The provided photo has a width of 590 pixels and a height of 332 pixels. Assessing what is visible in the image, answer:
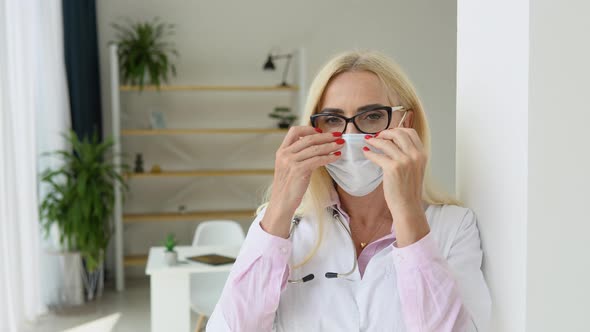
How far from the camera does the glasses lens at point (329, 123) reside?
1.40 m

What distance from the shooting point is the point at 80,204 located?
5.07 m

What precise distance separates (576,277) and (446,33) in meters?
6.74

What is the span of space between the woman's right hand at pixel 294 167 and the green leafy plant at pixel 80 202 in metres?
4.10

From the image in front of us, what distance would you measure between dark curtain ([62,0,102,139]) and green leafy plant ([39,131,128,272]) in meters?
0.56

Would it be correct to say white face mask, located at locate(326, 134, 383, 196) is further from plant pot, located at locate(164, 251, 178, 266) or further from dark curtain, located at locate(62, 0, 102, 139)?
dark curtain, located at locate(62, 0, 102, 139)

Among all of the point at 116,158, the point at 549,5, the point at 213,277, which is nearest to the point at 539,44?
the point at 549,5

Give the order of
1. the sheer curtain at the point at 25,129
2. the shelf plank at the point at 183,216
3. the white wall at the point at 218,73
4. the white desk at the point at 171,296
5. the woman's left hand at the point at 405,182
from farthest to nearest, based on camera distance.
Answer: the white wall at the point at 218,73 < the shelf plank at the point at 183,216 < the sheer curtain at the point at 25,129 < the white desk at the point at 171,296 < the woman's left hand at the point at 405,182

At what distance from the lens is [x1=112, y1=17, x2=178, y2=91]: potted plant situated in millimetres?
5801

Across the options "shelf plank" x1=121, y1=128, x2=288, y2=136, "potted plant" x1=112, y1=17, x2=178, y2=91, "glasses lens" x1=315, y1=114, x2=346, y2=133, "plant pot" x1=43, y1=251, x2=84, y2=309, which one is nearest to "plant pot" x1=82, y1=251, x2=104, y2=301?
"plant pot" x1=43, y1=251, x2=84, y2=309

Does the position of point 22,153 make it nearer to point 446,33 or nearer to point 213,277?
point 213,277

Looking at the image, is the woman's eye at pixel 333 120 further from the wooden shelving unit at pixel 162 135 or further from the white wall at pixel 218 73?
the white wall at pixel 218 73

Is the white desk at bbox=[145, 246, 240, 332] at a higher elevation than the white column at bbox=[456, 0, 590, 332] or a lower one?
lower

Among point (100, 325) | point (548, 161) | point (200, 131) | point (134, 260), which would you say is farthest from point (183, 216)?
point (548, 161)

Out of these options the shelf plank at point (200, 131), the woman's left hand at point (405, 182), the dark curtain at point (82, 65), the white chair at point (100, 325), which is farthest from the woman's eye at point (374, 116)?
the dark curtain at point (82, 65)
